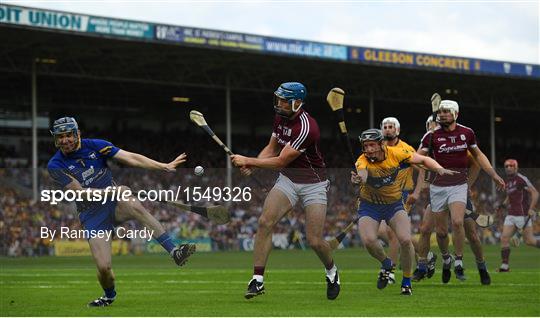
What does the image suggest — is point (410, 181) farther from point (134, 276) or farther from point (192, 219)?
point (192, 219)

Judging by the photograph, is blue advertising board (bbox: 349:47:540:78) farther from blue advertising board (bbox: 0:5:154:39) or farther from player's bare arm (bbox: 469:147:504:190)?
player's bare arm (bbox: 469:147:504:190)

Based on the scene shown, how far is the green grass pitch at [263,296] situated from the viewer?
42.1 ft

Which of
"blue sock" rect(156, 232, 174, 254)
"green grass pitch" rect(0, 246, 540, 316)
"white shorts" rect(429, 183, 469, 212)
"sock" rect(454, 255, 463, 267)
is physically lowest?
"green grass pitch" rect(0, 246, 540, 316)

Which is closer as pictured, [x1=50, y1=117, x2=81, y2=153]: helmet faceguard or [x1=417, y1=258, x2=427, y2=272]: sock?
[x1=50, y1=117, x2=81, y2=153]: helmet faceguard

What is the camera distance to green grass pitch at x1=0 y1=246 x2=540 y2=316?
12844mm

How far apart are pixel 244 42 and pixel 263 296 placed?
34.8m

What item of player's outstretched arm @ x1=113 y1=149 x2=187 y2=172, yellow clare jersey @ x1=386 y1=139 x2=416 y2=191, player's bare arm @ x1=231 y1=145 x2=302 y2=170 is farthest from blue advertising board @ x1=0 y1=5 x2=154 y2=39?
player's bare arm @ x1=231 y1=145 x2=302 y2=170

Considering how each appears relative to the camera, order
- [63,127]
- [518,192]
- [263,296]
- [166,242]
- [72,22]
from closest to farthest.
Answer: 1. [63,127]
2. [166,242]
3. [263,296]
4. [518,192]
5. [72,22]

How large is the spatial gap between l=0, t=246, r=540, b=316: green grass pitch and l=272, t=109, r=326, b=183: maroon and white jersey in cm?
172

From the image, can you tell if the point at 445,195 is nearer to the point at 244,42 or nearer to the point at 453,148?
the point at 453,148

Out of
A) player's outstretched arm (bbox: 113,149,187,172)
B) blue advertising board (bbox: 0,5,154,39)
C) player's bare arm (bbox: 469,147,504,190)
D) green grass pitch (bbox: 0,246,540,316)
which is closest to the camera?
green grass pitch (bbox: 0,246,540,316)

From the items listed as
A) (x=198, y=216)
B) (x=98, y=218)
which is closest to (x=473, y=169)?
(x=98, y=218)

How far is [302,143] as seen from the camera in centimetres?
1396

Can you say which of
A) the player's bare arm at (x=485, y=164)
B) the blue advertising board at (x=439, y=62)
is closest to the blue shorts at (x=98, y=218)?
the player's bare arm at (x=485, y=164)
